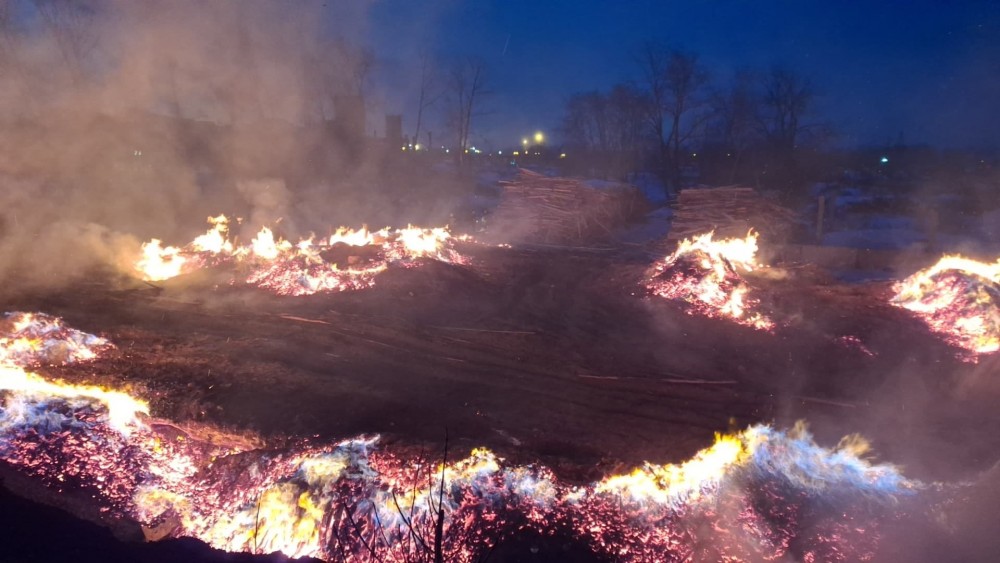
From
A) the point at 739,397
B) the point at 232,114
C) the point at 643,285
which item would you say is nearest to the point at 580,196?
the point at 643,285

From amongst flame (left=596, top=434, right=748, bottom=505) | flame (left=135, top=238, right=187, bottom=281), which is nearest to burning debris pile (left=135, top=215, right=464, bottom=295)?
flame (left=135, top=238, right=187, bottom=281)

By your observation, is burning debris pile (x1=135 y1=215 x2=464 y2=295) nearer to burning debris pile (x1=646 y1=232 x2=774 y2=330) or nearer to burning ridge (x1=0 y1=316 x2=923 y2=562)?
burning ridge (x1=0 y1=316 x2=923 y2=562)

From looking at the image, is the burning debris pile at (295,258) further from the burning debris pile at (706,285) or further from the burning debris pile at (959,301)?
the burning debris pile at (959,301)

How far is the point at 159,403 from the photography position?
471 centimetres

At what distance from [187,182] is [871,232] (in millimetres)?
21176

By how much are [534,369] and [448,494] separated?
7.76ft

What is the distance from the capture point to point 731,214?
1401 centimetres

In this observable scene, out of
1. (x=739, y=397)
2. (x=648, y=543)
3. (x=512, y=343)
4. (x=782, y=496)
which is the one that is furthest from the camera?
(x=512, y=343)

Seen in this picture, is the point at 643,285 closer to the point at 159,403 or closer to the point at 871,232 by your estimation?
the point at 159,403

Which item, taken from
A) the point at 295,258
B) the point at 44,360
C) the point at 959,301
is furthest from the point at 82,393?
the point at 959,301

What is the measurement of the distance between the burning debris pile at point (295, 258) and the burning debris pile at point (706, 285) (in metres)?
4.25

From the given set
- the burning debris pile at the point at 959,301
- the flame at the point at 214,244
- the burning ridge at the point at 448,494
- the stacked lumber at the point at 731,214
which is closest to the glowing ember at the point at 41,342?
the burning ridge at the point at 448,494

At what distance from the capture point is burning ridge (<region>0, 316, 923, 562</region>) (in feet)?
11.3

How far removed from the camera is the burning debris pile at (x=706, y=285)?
8.00m
